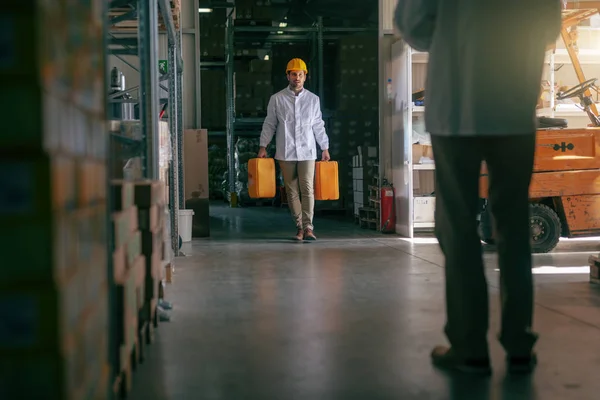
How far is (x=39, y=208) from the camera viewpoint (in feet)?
4.36

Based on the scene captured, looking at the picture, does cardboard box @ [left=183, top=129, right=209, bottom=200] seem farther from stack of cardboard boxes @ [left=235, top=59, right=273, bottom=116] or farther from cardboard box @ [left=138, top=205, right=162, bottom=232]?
cardboard box @ [left=138, top=205, right=162, bottom=232]

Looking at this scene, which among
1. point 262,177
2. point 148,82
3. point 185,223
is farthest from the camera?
point 262,177

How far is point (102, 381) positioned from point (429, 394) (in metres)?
1.25

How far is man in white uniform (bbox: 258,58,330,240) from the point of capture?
8508 millimetres

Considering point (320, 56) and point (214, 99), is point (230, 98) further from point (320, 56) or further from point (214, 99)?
point (214, 99)

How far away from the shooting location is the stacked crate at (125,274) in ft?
7.83

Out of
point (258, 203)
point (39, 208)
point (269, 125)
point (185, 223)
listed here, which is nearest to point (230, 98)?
point (258, 203)

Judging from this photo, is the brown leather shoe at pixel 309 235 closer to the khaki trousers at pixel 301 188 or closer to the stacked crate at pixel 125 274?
the khaki trousers at pixel 301 188

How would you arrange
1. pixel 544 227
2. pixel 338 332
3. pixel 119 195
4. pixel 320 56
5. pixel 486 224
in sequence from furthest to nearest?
1. pixel 320 56
2. pixel 544 227
3. pixel 486 224
4. pixel 338 332
5. pixel 119 195

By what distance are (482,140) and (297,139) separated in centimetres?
571

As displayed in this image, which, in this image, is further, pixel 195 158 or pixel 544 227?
pixel 195 158

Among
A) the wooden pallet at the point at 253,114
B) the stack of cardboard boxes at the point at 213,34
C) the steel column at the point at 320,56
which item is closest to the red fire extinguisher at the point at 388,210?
the steel column at the point at 320,56

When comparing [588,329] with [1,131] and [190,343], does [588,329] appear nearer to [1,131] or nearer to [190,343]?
[190,343]

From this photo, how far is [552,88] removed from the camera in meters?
9.21
